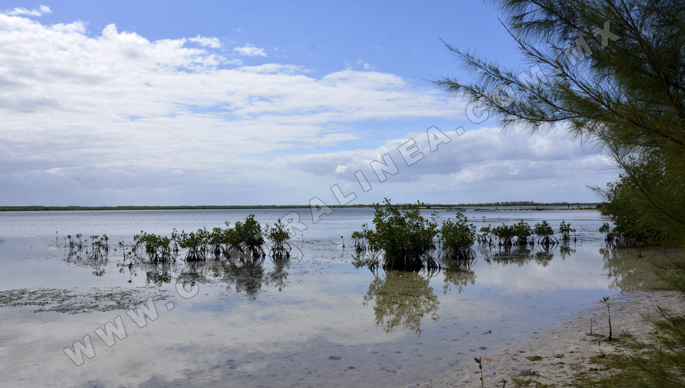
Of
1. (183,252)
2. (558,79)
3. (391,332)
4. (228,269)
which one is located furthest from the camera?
(183,252)

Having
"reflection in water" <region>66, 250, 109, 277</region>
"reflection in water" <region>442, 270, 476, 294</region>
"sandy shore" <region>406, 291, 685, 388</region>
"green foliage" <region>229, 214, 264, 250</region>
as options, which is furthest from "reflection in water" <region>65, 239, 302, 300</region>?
"sandy shore" <region>406, 291, 685, 388</region>

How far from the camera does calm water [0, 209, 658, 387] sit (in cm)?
527

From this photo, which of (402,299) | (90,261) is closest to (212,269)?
(90,261)

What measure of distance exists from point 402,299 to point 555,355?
161 inches

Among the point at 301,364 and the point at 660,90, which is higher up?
the point at 660,90

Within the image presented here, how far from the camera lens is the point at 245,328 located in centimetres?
714

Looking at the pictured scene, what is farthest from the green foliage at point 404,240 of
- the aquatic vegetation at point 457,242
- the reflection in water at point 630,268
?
the reflection in water at point 630,268

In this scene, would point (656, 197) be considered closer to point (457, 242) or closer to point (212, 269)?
point (457, 242)

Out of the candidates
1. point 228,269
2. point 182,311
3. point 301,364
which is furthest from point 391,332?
point 228,269

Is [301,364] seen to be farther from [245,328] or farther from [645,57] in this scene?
[645,57]

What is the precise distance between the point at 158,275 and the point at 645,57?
12.7 m

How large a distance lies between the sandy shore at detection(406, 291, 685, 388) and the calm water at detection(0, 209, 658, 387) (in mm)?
310

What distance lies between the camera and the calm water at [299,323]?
17.3 feet

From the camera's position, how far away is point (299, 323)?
743cm
